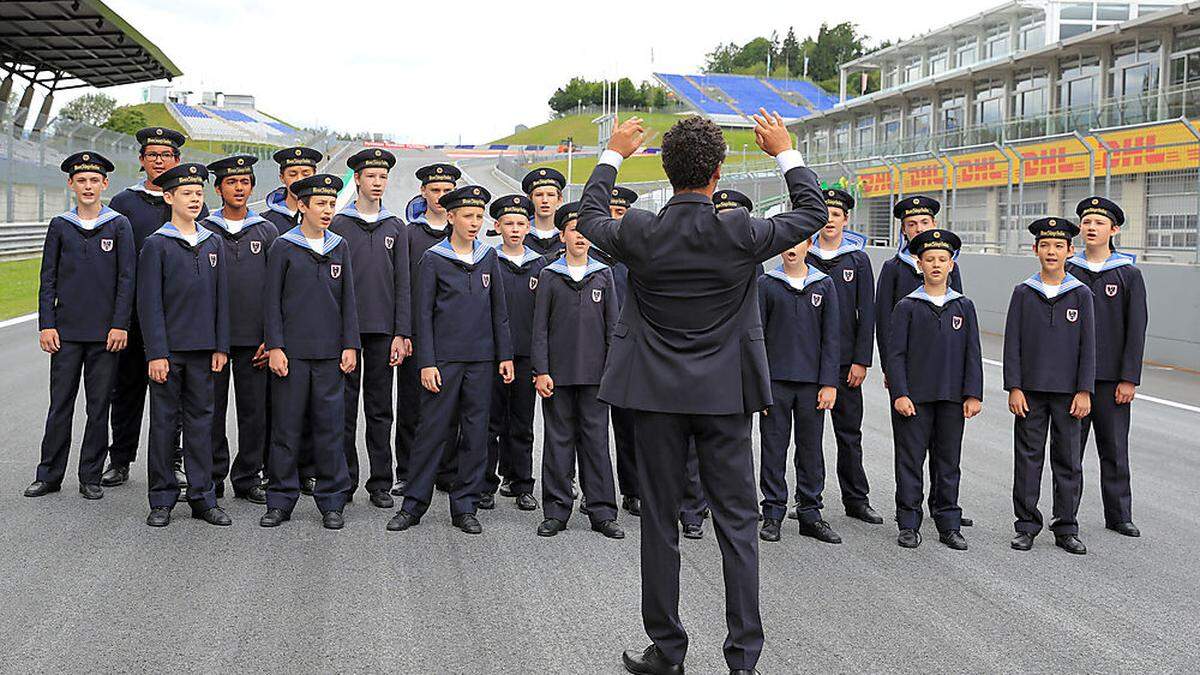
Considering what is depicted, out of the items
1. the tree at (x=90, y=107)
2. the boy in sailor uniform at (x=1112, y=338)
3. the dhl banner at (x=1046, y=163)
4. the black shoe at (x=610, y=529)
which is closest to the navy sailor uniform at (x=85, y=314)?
the black shoe at (x=610, y=529)

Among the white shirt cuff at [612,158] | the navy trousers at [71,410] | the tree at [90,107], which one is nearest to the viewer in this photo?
the white shirt cuff at [612,158]

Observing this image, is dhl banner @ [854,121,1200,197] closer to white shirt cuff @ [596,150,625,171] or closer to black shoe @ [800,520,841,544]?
black shoe @ [800,520,841,544]

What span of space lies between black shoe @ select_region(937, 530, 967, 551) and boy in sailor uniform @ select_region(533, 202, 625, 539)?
194cm

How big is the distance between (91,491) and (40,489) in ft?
1.04

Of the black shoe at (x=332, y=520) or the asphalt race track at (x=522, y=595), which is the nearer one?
the asphalt race track at (x=522, y=595)

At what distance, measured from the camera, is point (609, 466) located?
7219 mm

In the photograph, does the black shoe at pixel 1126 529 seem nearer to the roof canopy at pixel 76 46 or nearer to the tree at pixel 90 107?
the roof canopy at pixel 76 46

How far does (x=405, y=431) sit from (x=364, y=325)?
0.91 metres

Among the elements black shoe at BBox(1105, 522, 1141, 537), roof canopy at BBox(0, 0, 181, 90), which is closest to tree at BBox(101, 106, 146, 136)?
roof canopy at BBox(0, 0, 181, 90)

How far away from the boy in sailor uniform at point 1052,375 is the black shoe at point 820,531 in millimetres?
1051

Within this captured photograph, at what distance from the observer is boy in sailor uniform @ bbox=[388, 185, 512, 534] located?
720 centimetres

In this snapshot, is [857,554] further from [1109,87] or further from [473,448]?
[1109,87]

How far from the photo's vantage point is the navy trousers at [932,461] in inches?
269

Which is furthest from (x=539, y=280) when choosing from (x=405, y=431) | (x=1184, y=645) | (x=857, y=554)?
(x=1184, y=645)
